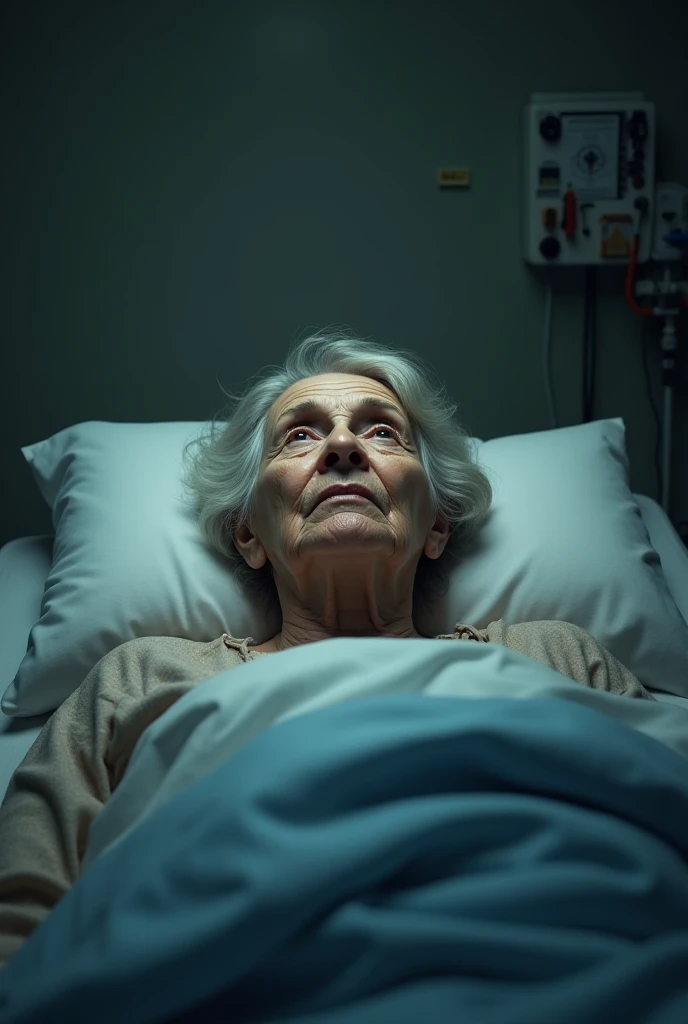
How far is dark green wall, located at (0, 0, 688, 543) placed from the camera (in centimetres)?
239

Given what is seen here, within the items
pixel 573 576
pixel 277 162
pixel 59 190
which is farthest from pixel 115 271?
pixel 573 576

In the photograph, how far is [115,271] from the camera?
2.46 m

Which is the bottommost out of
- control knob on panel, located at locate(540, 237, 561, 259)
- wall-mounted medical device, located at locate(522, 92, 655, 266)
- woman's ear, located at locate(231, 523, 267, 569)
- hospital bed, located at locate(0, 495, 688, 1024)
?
hospital bed, located at locate(0, 495, 688, 1024)

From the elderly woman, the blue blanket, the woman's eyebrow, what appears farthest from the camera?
the woman's eyebrow

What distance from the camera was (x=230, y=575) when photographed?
1.77 m

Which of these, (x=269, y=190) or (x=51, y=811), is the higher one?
(x=269, y=190)

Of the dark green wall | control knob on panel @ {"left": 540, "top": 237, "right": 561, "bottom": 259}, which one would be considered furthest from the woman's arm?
control knob on panel @ {"left": 540, "top": 237, "right": 561, "bottom": 259}

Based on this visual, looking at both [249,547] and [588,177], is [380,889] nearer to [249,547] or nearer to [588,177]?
[249,547]

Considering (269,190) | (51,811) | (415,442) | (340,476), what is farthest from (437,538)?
(269,190)

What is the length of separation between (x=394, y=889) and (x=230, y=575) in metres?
0.90

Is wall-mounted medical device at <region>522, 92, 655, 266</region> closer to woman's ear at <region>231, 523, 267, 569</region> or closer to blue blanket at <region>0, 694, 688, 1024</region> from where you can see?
woman's ear at <region>231, 523, 267, 569</region>

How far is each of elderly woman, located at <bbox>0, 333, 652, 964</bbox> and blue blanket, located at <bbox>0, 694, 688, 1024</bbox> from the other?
0.86 feet

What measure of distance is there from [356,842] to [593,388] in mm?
1920

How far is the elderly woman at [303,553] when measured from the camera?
123 centimetres
